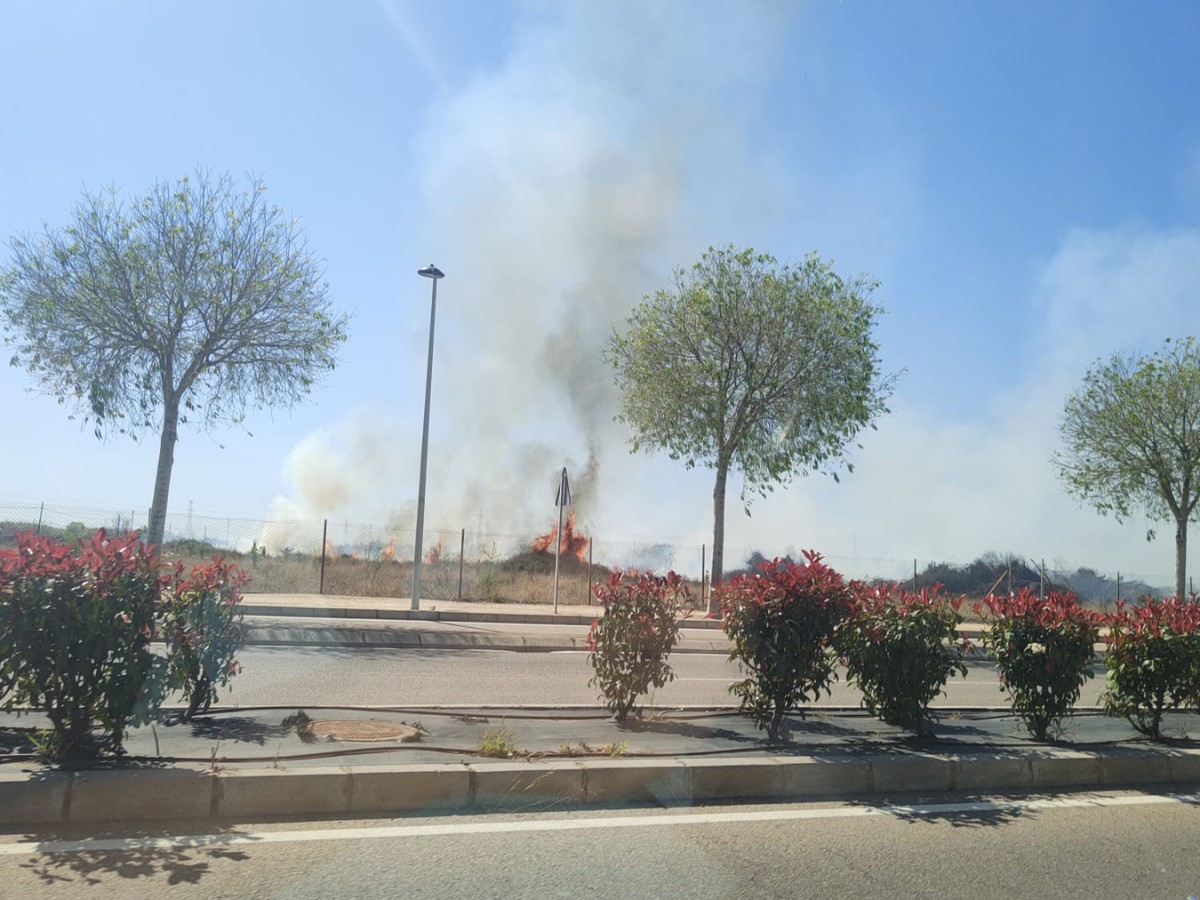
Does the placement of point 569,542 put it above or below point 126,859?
above

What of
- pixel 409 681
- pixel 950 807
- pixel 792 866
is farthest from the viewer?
pixel 409 681

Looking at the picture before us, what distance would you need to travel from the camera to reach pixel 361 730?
6.67 meters

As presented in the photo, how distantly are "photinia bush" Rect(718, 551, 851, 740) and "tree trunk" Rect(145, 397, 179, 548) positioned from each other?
534 inches

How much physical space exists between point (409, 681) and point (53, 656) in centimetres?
525

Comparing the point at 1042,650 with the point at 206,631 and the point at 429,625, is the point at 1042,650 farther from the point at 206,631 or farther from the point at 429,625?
the point at 429,625

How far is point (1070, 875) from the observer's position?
459 cm

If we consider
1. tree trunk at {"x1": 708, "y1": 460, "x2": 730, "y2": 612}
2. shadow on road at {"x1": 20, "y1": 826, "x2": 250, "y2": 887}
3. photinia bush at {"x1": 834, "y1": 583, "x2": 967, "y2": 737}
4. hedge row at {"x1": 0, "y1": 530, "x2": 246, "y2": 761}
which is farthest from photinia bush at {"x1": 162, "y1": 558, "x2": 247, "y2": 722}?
tree trunk at {"x1": 708, "y1": 460, "x2": 730, "y2": 612}

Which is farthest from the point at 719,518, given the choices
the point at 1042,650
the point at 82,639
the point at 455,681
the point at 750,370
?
the point at 82,639

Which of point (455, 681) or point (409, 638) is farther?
point (409, 638)

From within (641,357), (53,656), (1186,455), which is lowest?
(53,656)

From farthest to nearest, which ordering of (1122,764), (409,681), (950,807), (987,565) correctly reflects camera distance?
(987,565) → (409,681) → (1122,764) → (950,807)

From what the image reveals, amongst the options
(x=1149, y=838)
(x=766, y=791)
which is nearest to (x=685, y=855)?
(x=766, y=791)

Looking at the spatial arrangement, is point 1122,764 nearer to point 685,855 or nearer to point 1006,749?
point 1006,749

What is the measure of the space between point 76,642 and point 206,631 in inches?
62.3
